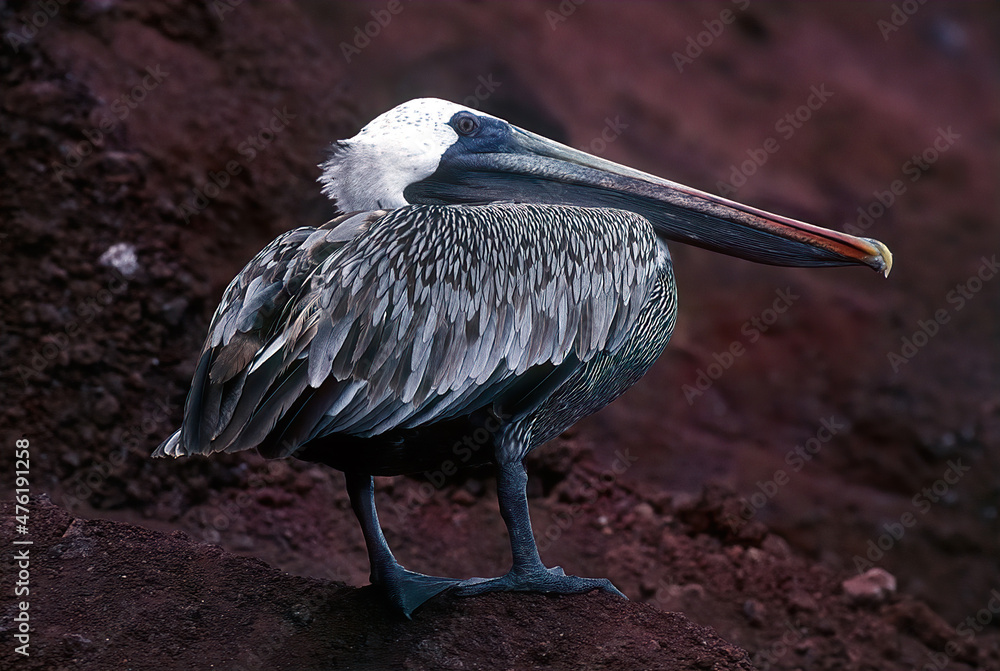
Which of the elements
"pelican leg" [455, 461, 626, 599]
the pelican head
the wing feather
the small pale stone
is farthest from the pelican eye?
the small pale stone

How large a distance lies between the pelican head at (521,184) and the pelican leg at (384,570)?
1074mm

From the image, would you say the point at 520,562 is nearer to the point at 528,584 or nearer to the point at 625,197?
the point at 528,584

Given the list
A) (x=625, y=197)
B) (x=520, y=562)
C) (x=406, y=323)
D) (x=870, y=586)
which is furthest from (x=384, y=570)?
(x=870, y=586)

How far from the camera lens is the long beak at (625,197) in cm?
348

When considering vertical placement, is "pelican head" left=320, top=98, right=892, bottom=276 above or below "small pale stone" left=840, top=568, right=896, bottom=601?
above

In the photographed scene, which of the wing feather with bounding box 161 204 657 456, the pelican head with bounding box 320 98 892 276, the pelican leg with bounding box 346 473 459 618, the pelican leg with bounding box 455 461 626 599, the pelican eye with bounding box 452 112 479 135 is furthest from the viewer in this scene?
the pelican eye with bounding box 452 112 479 135

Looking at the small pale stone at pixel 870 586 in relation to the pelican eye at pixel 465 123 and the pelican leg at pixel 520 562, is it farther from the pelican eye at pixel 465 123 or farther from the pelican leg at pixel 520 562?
the pelican eye at pixel 465 123

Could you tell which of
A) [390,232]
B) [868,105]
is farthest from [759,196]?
[390,232]

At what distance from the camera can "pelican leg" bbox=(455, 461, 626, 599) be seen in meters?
3.12

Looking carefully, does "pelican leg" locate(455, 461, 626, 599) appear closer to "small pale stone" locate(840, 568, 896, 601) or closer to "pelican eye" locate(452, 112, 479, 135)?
"pelican eye" locate(452, 112, 479, 135)

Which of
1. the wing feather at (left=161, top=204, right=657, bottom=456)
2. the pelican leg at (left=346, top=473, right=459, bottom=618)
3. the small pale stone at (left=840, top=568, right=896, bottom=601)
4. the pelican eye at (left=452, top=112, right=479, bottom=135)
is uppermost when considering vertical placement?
the pelican eye at (left=452, top=112, right=479, bottom=135)

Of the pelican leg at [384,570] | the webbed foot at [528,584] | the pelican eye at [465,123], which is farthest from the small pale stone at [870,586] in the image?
the pelican eye at [465,123]

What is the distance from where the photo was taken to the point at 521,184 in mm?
3566

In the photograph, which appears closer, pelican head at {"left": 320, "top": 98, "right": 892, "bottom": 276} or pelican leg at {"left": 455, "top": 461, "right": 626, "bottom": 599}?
pelican leg at {"left": 455, "top": 461, "right": 626, "bottom": 599}
